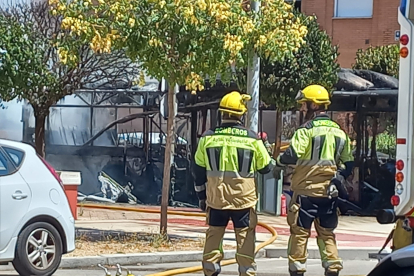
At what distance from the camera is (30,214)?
8.66 meters

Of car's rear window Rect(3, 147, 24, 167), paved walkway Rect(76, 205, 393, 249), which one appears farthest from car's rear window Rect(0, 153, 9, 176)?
paved walkway Rect(76, 205, 393, 249)

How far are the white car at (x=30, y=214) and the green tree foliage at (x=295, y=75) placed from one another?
9309 mm

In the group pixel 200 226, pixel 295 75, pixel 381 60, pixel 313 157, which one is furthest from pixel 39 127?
pixel 381 60

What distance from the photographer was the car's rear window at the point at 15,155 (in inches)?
343

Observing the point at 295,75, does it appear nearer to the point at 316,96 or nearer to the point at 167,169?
the point at 167,169

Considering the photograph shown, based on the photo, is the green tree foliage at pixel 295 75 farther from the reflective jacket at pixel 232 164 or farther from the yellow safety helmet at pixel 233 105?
the reflective jacket at pixel 232 164

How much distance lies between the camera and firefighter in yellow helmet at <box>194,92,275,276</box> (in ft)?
24.9

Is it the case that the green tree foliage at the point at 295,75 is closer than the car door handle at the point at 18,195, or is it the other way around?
the car door handle at the point at 18,195

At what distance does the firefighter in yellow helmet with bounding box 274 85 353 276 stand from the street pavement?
183 centimetres

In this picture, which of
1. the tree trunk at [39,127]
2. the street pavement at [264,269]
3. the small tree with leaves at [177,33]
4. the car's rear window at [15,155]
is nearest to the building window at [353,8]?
the tree trunk at [39,127]

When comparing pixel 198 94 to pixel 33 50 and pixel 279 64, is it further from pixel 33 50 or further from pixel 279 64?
pixel 33 50

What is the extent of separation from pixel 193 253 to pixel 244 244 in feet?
11.0

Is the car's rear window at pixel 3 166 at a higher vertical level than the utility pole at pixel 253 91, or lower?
lower

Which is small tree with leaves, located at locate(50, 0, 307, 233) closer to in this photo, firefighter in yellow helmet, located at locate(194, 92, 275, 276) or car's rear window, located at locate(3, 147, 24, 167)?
car's rear window, located at locate(3, 147, 24, 167)
